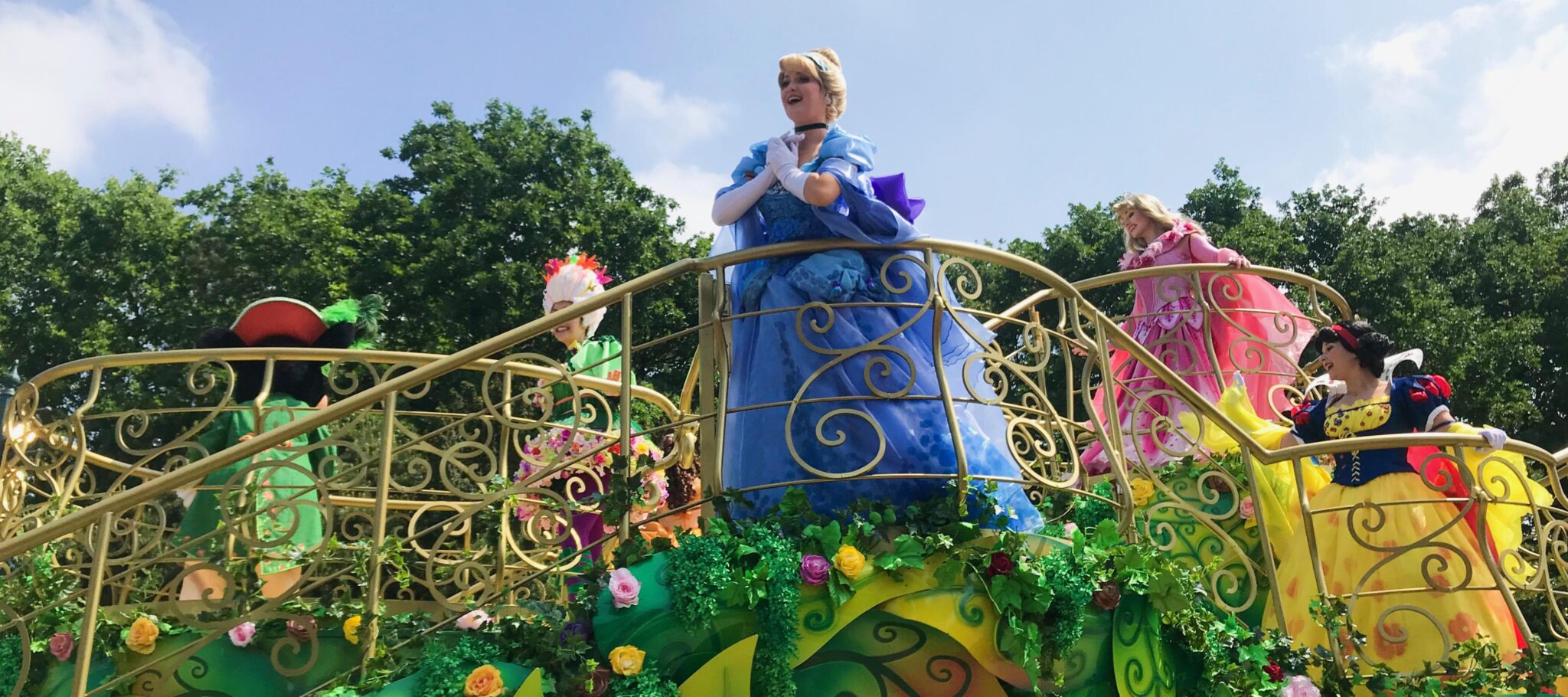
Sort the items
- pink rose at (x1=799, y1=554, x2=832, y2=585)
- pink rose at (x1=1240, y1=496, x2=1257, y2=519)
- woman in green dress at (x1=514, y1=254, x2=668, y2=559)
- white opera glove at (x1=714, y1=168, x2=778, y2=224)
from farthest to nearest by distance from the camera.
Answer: pink rose at (x1=1240, y1=496, x2=1257, y2=519) < white opera glove at (x1=714, y1=168, x2=778, y2=224) < woman in green dress at (x1=514, y1=254, x2=668, y2=559) < pink rose at (x1=799, y1=554, x2=832, y2=585)

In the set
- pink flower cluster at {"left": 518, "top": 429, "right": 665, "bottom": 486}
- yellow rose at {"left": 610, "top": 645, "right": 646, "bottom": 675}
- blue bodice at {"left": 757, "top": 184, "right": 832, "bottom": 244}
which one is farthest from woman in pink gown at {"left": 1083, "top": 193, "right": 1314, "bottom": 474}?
yellow rose at {"left": 610, "top": 645, "right": 646, "bottom": 675}

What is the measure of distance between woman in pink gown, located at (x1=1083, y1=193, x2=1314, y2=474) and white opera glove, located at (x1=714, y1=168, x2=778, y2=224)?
2975 millimetres

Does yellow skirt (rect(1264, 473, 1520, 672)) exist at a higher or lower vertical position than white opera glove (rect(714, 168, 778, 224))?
lower

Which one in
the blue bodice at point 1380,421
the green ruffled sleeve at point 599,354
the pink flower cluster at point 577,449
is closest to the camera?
the blue bodice at point 1380,421

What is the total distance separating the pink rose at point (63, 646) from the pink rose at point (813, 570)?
6.77 ft

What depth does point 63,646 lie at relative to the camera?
11.9 ft

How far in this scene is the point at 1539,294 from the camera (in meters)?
16.4

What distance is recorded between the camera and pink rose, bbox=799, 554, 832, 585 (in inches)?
129

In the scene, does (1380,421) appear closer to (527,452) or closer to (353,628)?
(527,452)

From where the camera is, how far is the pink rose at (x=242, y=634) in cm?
359

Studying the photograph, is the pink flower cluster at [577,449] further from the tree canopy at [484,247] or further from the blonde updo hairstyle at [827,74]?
the tree canopy at [484,247]

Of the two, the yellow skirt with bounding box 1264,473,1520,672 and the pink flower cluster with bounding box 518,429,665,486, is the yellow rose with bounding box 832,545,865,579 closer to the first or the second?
the yellow skirt with bounding box 1264,473,1520,672

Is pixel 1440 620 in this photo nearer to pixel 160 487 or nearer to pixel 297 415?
pixel 160 487

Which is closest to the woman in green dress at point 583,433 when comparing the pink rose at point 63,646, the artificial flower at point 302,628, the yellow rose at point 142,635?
the artificial flower at point 302,628
